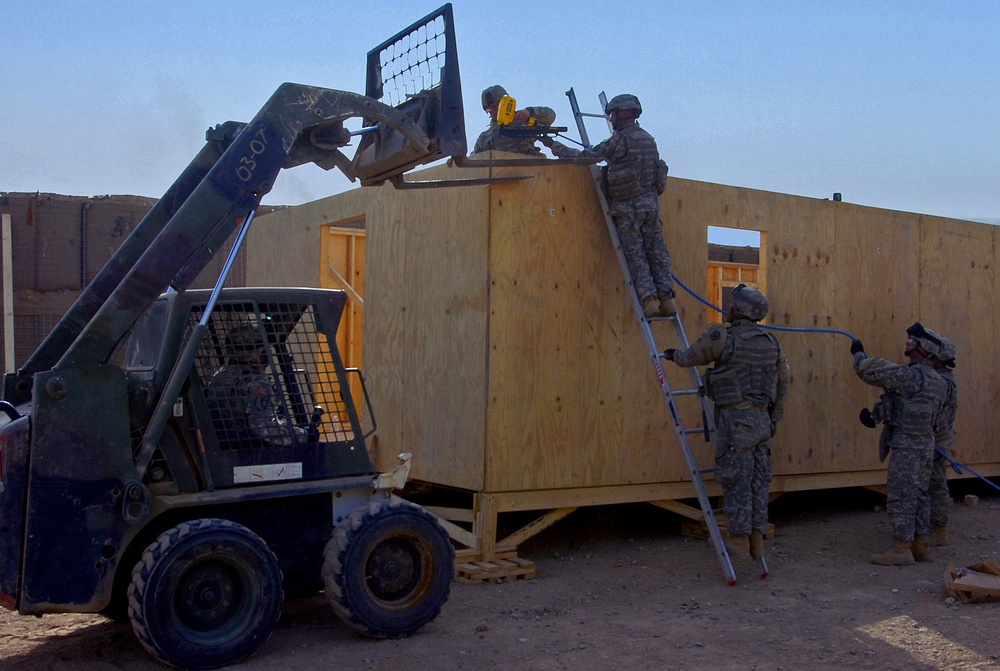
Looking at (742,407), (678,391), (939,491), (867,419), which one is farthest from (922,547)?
(678,391)

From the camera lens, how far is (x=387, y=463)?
8086mm

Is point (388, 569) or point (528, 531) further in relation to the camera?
point (528, 531)

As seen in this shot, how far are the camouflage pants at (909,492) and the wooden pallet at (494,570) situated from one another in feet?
9.81

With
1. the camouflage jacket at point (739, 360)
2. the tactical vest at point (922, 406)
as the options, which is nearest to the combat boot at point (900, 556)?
the tactical vest at point (922, 406)

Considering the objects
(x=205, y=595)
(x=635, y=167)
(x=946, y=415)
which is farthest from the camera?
(x=946, y=415)

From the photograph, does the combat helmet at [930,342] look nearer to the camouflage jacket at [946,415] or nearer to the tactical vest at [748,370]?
the camouflage jacket at [946,415]

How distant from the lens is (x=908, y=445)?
7.66 meters

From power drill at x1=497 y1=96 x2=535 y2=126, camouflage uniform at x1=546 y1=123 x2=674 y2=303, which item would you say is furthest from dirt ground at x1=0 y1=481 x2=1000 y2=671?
power drill at x1=497 y1=96 x2=535 y2=126

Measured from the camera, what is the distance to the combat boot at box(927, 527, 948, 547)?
8227mm

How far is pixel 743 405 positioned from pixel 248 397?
12.1 feet

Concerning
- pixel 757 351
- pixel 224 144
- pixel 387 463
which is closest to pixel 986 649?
pixel 757 351

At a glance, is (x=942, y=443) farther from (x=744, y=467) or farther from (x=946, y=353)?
(x=744, y=467)

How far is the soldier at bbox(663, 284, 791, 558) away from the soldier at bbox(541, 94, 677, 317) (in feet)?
1.70

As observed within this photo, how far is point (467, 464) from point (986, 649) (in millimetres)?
3606
